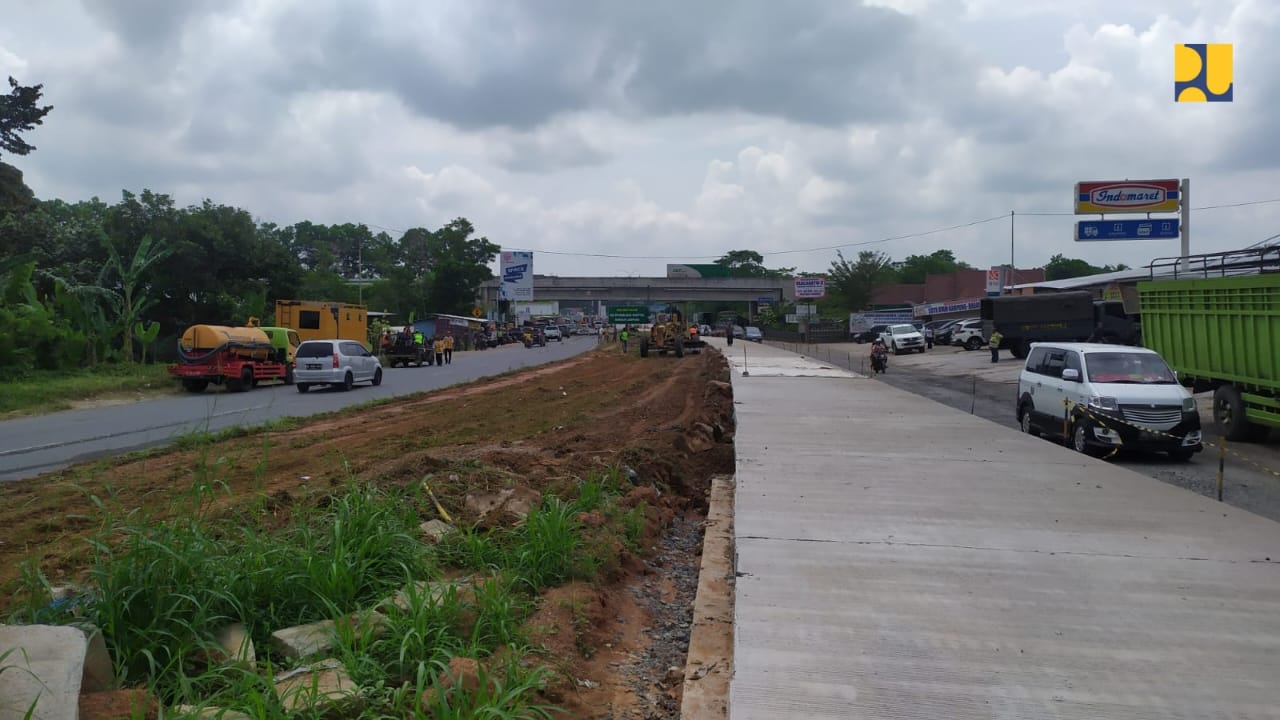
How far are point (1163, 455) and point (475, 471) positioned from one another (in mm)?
10870

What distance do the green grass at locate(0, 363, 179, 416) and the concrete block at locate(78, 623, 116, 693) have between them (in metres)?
20.8

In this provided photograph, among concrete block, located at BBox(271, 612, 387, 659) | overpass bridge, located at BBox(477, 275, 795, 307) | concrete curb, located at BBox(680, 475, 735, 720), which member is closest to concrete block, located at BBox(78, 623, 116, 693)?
concrete block, located at BBox(271, 612, 387, 659)

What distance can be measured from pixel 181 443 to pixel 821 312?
8450 cm

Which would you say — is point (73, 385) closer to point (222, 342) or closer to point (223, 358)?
point (223, 358)

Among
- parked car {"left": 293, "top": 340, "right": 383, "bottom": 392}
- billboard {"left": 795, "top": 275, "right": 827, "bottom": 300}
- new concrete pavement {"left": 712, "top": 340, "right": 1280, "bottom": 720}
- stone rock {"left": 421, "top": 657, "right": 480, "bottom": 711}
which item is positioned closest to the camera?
stone rock {"left": 421, "top": 657, "right": 480, "bottom": 711}

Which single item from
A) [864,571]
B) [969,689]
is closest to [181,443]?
[864,571]

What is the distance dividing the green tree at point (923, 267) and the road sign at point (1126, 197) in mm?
76028

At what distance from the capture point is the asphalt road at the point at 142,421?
14.0 metres

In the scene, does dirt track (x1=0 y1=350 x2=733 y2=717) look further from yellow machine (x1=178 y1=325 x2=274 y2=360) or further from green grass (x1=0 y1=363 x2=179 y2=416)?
yellow machine (x1=178 y1=325 x2=274 y2=360)

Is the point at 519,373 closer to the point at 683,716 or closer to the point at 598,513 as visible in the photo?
the point at 598,513

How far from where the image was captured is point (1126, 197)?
37250 mm

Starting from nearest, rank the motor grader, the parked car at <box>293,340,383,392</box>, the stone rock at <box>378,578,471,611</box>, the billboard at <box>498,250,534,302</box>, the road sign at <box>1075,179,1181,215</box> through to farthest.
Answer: the stone rock at <box>378,578,471,611</box>
the parked car at <box>293,340,383,392</box>
the road sign at <box>1075,179,1181,215</box>
the motor grader
the billboard at <box>498,250,534,302</box>

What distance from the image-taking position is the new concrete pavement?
4461mm

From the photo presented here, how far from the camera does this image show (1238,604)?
19.0 feet
